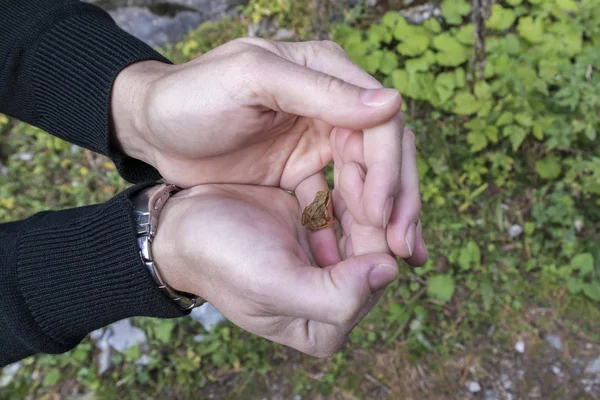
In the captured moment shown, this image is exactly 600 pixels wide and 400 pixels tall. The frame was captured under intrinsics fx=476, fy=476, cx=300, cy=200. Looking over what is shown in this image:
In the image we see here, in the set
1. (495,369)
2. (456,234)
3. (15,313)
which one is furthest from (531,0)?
(15,313)

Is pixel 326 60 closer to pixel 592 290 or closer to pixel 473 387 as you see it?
pixel 473 387

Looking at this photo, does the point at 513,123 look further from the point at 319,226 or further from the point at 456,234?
the point at 319,226

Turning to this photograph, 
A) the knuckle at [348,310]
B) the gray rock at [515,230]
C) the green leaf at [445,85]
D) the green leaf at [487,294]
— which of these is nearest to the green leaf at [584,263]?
the gray rock at [515,230]

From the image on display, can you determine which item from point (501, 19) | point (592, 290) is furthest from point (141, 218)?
point (501, 19)

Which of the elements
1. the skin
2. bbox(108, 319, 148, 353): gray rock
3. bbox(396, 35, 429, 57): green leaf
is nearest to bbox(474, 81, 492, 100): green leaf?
bbox(396, 35, 429, 57): green leaf

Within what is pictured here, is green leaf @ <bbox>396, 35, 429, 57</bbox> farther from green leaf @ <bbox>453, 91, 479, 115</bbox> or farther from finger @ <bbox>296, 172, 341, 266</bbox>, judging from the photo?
finger @ <bbox>296, 172, 341, 266</bbox>

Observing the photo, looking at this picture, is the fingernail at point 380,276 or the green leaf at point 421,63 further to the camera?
the green leaf at point 421,63

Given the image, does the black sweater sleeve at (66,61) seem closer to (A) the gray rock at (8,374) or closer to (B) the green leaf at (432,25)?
(A) the gray rock at (8,374)
